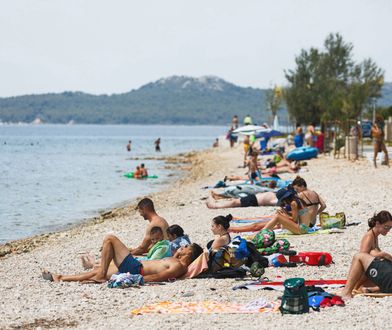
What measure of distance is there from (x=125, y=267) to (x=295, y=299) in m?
2.64

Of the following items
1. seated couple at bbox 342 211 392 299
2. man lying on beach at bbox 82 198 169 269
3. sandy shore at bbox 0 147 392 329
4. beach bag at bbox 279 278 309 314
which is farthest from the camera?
man lying on beach at bbox 82 198 169 269

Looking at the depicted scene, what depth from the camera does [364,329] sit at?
6711 millimetres

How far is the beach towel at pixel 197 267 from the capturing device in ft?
31.4

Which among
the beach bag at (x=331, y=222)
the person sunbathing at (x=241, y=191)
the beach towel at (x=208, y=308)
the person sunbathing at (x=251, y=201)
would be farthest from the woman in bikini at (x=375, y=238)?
the person sunbathing at (x=241, y=191)

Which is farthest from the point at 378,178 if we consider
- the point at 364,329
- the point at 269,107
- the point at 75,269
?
the point at 269,107

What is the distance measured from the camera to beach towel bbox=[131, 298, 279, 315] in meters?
7.71

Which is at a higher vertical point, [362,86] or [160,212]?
[362,86]

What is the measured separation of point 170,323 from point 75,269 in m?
3.95

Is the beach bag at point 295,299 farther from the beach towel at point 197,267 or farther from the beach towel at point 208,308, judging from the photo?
the beach towel at point 197,267

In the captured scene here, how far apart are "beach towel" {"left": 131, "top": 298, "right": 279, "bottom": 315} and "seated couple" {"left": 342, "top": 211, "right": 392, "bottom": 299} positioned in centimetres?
85

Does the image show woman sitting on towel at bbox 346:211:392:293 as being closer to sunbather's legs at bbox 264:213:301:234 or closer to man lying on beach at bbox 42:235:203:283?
man lying on beach at bbox 42:235:203:283

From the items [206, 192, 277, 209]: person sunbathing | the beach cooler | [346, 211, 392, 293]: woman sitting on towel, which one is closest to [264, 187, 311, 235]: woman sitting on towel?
[206, 192, 277, 209]: person sunbathing

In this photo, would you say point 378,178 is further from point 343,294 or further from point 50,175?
point 50,175

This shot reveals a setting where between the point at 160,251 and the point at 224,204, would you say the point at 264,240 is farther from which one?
the point at 224,204
